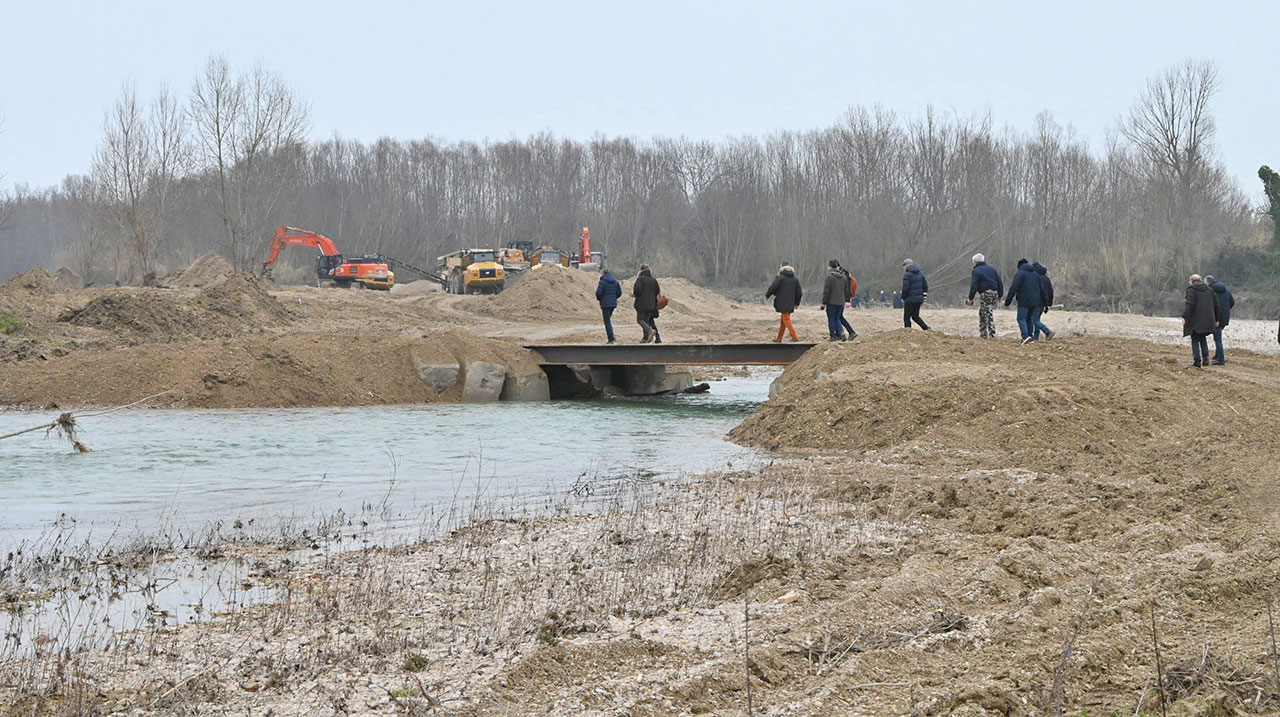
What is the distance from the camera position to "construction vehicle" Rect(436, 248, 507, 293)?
54.8 meters

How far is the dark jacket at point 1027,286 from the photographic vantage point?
21047 mm

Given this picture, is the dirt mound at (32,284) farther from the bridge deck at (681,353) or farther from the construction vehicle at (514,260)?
the construction vehicle at (514,260)

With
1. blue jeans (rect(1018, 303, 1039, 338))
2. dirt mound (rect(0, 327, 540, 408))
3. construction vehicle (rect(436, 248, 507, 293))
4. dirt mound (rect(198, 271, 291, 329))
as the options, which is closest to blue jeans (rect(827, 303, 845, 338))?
blue jeans (rect(1018, 303, 1039, 338))

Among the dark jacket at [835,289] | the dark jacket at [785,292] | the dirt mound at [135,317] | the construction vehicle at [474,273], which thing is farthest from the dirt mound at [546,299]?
the dark jacket at [835,289]

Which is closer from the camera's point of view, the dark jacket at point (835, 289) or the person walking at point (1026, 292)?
the person walking at point (1026, 292)

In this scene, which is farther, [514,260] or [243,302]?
[514,260]

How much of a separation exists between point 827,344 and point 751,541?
13.1 meters

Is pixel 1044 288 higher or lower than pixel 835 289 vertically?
lower

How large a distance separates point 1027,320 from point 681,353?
24.2 ft

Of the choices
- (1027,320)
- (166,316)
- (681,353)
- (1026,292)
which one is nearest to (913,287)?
(1027,320)

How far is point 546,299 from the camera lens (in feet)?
153

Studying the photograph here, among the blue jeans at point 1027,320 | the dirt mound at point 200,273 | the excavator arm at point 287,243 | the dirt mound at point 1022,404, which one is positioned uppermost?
the excavator arm at point 287,243

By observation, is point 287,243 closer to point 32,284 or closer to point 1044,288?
point 32,284

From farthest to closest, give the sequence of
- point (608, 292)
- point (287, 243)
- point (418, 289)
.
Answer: point (418, 289) → point (287, 243) → point (608, 292)
